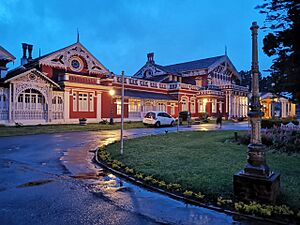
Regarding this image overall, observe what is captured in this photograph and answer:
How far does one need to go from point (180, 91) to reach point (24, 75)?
2371 centimetres

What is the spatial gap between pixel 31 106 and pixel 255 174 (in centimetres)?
2481

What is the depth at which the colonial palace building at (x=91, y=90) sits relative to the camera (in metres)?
24.7

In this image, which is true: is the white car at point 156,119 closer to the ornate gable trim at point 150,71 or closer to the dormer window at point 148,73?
the ornate gable trim at point 150,71

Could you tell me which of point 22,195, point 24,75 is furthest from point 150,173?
point 24,75

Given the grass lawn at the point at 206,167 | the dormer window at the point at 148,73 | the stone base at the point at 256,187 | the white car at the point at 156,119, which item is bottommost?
the grass lawn at the point at 206,167

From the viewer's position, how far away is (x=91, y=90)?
29.9m

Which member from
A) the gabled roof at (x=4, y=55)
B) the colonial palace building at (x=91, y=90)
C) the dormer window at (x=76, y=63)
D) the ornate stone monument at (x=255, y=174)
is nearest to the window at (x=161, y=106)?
the colonial palace building at (x=91, y=90)

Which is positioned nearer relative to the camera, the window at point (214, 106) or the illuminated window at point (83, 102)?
the illuminated window at point (83, 102)

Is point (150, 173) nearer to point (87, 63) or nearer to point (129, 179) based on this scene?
point (129, 179)

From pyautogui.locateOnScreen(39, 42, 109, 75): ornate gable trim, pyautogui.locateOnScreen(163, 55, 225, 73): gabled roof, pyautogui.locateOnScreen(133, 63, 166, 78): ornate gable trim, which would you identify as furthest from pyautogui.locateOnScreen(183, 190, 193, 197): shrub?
pyautogui.locateOnScreen(163, 55, 225, 73): gabled roof

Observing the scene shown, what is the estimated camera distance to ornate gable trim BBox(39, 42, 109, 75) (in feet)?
95.4

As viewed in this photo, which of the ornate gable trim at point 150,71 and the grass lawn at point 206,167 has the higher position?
the ornate gable trim at point 150,71

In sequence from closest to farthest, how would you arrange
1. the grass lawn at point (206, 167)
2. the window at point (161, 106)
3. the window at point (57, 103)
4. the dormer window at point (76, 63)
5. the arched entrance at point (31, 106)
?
the grass lawn at point (206, 167)
the arched entrance at point (31, 106)
the window at point (57, 103)
the dormer window at point (76, 63)
the window at point (161, 106)

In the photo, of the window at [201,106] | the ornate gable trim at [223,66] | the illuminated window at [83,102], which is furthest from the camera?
the ornate gable trim at [223,66]
